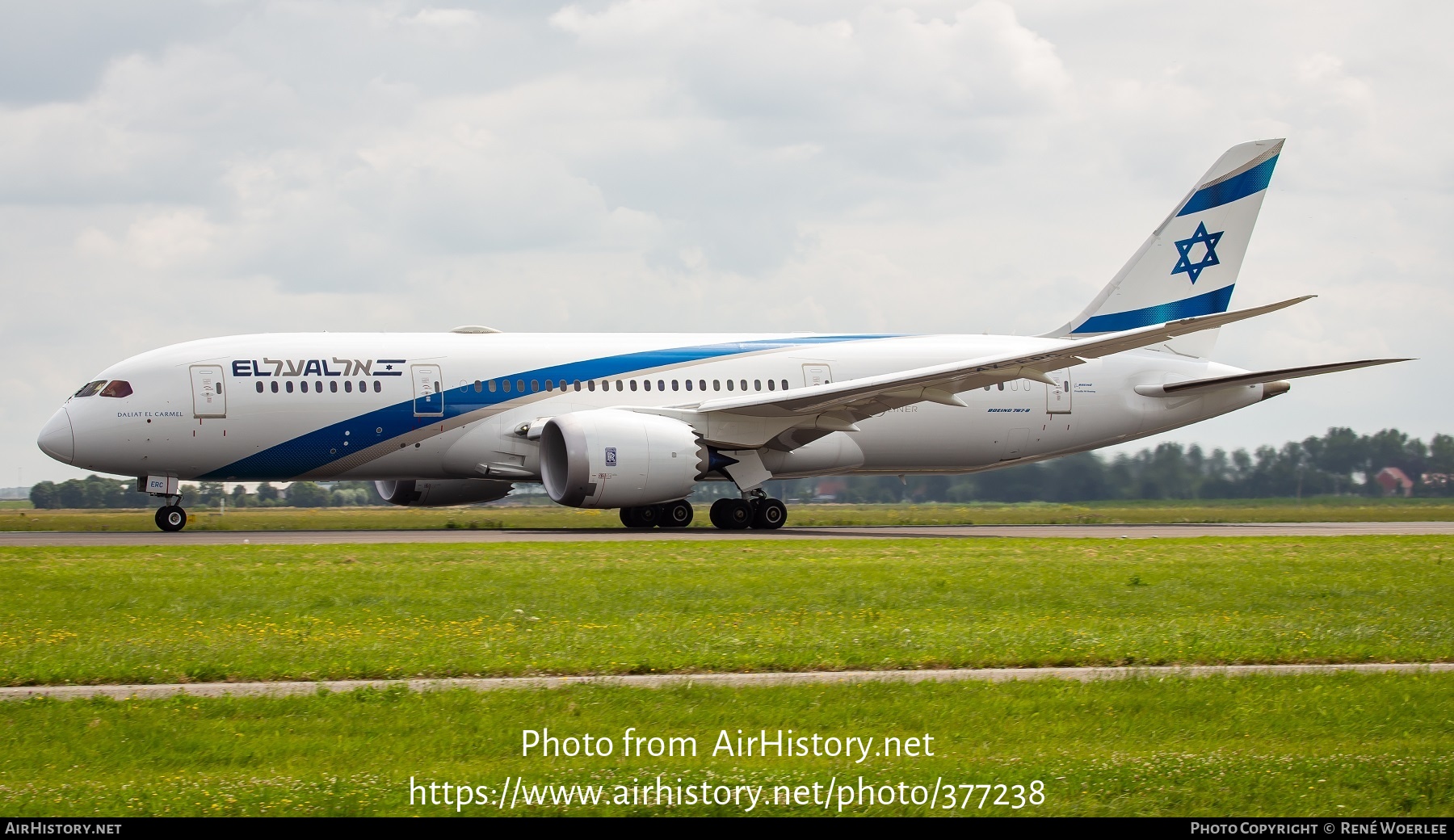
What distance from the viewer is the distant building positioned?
42656 millimetres

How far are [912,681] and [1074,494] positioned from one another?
32108mm

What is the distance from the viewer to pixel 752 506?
26469 millimetres

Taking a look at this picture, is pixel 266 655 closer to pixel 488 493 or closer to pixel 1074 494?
pixel 488 493

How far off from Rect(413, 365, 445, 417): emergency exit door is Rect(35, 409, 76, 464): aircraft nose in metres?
5.66

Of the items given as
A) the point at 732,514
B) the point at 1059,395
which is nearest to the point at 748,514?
the point at 732,514

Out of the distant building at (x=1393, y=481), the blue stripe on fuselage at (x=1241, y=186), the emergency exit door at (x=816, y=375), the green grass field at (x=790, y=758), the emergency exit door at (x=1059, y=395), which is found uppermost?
the blue stripe on fuselage at (x=1241, y=186)

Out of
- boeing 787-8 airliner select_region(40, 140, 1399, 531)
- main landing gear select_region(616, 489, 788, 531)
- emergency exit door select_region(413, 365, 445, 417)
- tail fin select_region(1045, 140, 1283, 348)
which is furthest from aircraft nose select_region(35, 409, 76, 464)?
tail fin select_region(1045, 140, 1283, 348)

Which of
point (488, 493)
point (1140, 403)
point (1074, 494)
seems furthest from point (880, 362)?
point (1074, 494)

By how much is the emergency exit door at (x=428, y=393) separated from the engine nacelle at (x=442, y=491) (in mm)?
2978

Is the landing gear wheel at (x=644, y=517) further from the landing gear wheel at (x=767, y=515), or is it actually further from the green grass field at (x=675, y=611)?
the green grass field at (x=675, y=611)

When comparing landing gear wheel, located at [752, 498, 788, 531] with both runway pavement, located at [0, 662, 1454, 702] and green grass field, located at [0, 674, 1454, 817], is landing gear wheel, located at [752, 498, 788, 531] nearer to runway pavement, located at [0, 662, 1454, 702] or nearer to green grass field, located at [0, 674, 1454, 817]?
runway pavement, located at [0, 662, 1454, 702]

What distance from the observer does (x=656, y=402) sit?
2652 cm

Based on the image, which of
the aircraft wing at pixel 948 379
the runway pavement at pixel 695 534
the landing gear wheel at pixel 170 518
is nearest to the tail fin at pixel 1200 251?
the runway pavement at pixel 695 534

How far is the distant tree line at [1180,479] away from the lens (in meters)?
39.2
